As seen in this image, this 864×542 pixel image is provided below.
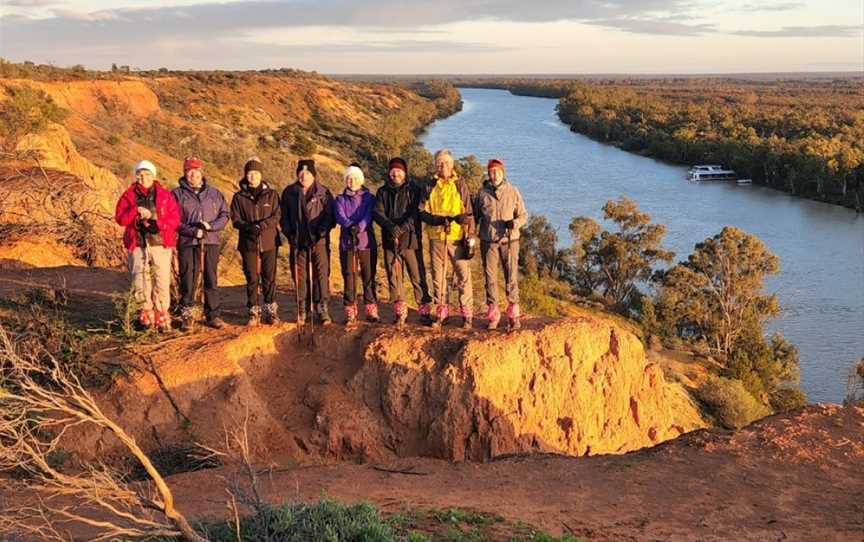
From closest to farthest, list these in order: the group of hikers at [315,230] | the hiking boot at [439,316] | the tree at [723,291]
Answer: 1. the group of hikers at [315,230]
2. the hiking boot at [439,316]
3. the tree at [723,291]

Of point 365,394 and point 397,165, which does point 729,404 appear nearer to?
point 365,394

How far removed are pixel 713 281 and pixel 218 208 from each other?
26.1 metres

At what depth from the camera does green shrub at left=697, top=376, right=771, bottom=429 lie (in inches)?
724

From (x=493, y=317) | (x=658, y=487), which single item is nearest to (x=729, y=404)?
(x=493, y=317)

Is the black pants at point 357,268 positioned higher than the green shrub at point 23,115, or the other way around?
the green shrub at point 23,115

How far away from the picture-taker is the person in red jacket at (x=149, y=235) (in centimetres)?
860

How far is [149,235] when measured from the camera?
28.6 feet

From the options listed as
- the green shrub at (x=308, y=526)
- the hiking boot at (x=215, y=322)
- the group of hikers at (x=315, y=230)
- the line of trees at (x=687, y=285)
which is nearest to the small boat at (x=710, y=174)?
the line of trees at (x=687, y=285)

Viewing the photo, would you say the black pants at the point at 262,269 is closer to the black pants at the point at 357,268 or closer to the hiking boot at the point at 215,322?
the hiking boot at the point at 215,322

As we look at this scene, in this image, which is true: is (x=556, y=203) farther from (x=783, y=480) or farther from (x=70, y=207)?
(x=783, y=480)

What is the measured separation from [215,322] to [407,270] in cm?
263

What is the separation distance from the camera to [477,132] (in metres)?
82.5

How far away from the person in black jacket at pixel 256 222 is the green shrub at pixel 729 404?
13411 mm

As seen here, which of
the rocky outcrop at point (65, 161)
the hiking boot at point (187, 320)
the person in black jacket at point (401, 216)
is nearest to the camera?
the person in black jacket at point (401, 216)
